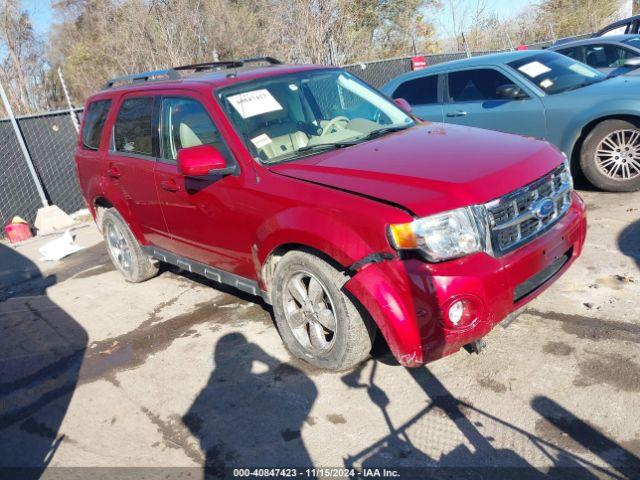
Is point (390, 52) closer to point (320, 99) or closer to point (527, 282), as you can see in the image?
point (320, 99)

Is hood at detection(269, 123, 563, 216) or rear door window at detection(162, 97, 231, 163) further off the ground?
rear door window at detection(162, 97, 231, 163)

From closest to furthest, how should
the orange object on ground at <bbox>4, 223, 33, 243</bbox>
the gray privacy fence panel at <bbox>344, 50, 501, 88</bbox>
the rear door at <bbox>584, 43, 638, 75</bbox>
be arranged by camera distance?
the orange object on ground at <bbox>4, 223, 33, 243</bbox> → the rear door at <bbox>584, 43, 638, 75</bbox> → the gray privacy fence panel at <bbox>344, 50, 501, 88</bbox>

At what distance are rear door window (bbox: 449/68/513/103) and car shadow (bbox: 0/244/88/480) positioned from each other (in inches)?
207

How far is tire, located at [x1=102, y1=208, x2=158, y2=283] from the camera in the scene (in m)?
5.59

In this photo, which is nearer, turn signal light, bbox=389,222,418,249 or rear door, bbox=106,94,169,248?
turn signal light, bbox=389,222,418,249

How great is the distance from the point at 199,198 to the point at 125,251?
2183mm

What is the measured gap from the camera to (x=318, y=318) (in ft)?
11.5

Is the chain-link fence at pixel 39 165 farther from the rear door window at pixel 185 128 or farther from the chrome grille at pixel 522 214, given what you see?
the chrome grille at pixel 522 214

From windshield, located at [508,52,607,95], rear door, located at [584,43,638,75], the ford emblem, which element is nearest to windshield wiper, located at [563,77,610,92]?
windshield, located at [508,52,607,95]

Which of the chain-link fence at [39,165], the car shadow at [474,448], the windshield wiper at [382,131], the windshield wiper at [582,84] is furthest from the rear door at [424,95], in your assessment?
the car shadow at [474,448]

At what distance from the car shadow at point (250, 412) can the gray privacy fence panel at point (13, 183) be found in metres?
7.10

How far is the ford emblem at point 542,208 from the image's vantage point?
3176 millimetres

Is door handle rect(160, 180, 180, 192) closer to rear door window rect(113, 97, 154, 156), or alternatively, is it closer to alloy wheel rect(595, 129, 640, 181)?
rear door window rect(113, 97, 154, 156)

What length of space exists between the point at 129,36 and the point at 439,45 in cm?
1517
